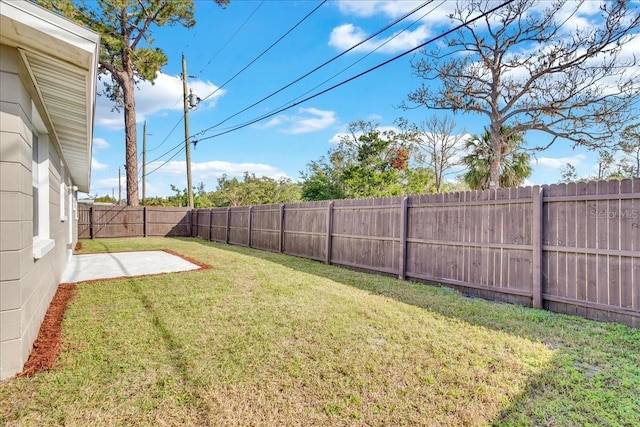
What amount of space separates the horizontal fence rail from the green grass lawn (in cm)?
46

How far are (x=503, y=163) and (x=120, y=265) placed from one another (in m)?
15.2

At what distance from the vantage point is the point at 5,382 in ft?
7.80

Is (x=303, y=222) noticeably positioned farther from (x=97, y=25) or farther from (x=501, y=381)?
(x=97, y=25)

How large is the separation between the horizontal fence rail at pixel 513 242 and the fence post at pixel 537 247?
1 centimetres

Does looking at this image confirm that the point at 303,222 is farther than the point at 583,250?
Yes

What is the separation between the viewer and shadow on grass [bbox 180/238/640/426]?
2.07 metres

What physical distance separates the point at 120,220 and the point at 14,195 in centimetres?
1558

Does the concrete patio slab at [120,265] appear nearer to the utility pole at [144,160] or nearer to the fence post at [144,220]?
the fence post at [144,220]

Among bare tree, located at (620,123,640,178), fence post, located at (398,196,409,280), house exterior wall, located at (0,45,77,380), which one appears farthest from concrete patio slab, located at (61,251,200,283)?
bare tree, located at (620,123,640,178)

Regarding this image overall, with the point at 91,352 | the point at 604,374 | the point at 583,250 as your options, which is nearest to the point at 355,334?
the point at 604,374

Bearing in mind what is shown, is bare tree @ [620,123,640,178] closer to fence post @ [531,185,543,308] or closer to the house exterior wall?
fence post @ [531,185,543,308]

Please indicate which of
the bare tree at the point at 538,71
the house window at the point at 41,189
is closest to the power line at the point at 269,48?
the house window at the point at 41,189

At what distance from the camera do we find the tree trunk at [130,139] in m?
16.2

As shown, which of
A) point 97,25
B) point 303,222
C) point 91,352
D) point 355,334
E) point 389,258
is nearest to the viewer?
point 91,352
